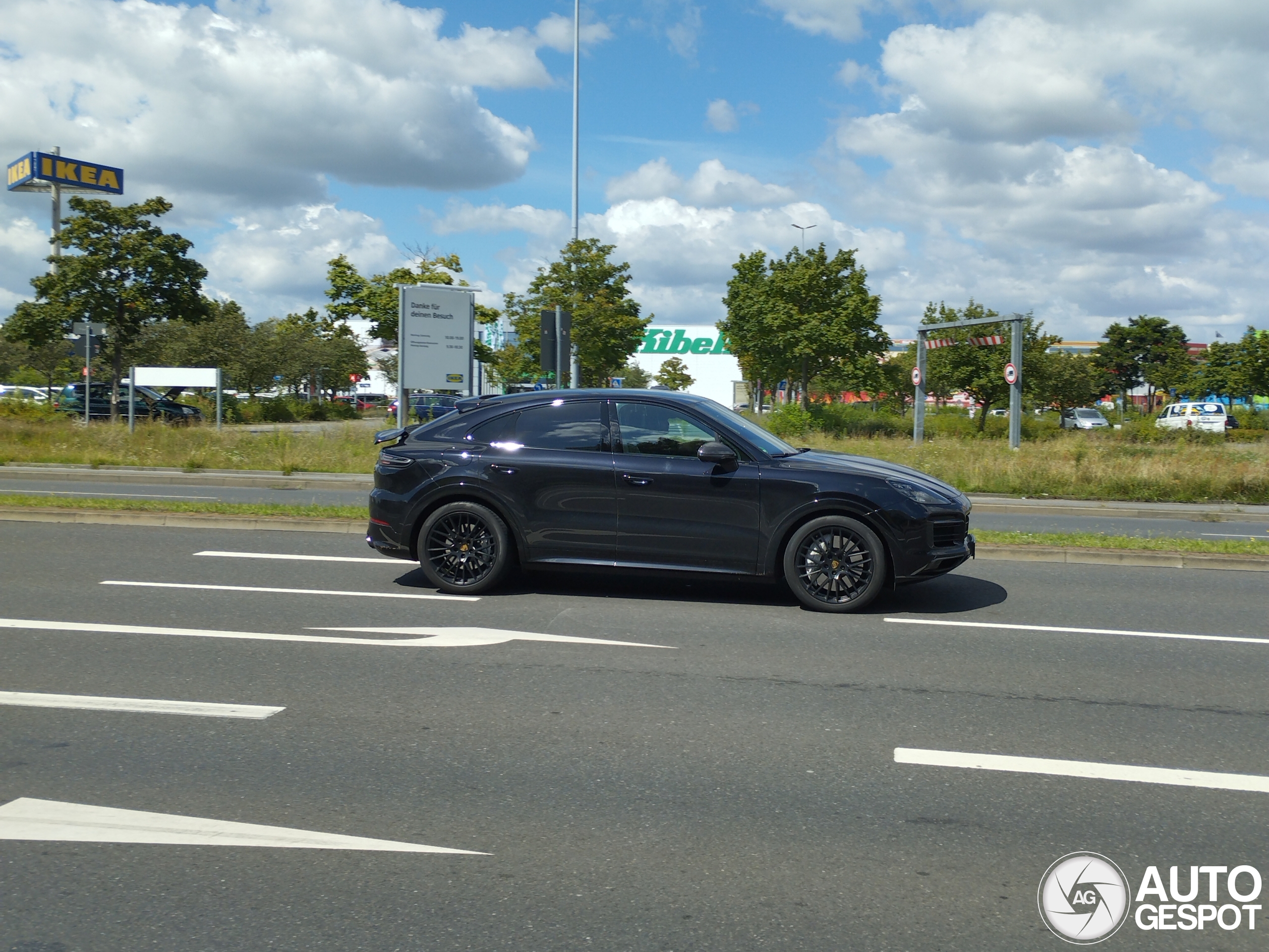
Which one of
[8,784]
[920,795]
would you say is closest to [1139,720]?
[920,795]

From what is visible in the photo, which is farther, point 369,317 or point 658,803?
point 369,317

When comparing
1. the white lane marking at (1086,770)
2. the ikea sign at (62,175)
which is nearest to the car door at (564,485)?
the white lane marking at (1086,770)

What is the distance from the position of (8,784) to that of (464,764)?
179 cm

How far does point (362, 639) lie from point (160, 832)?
9.92 ft

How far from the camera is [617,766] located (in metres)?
4.59

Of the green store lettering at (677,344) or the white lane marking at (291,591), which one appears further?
the green store lettering at (677,344)

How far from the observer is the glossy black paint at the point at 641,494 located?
7766 mm

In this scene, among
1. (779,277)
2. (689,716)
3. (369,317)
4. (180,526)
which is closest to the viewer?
(689,716)

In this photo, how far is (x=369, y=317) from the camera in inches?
2201

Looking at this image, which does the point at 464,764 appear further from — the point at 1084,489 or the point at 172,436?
the point at 172,436

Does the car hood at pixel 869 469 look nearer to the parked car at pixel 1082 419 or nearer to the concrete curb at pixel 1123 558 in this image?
the concrete curb at pixel 1123 558

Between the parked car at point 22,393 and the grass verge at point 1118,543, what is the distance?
3499 centimetres

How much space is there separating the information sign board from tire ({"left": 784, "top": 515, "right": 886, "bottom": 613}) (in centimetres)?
1637

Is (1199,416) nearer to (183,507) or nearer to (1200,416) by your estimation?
(1200,416)
